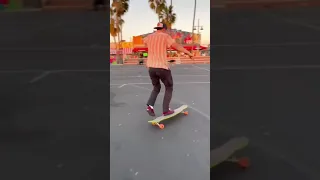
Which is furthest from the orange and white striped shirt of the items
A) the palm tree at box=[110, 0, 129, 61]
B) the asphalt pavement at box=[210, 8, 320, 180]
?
the palm tree at box=[110, 0, 129, 61]

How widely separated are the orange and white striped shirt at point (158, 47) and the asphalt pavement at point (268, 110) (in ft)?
2.17

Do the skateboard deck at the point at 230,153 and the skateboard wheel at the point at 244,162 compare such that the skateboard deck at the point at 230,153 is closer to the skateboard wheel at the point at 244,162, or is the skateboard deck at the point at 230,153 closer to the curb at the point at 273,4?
the skateboard wheel at the point at 244,162

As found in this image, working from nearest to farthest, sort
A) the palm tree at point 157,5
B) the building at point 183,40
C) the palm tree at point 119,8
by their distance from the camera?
the palm tree at point 119,8 → the building at point 183,40 → the palm tree at point 157,5

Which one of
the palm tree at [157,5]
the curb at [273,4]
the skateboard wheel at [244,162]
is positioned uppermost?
the palm tree at [157,5]

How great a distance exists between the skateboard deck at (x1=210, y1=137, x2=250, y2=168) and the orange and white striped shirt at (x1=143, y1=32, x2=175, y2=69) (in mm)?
1304

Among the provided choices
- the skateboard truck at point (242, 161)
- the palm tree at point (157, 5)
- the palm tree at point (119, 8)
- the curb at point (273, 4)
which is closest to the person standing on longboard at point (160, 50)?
the curb at point (273, 4)

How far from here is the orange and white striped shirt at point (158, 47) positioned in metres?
3.64
